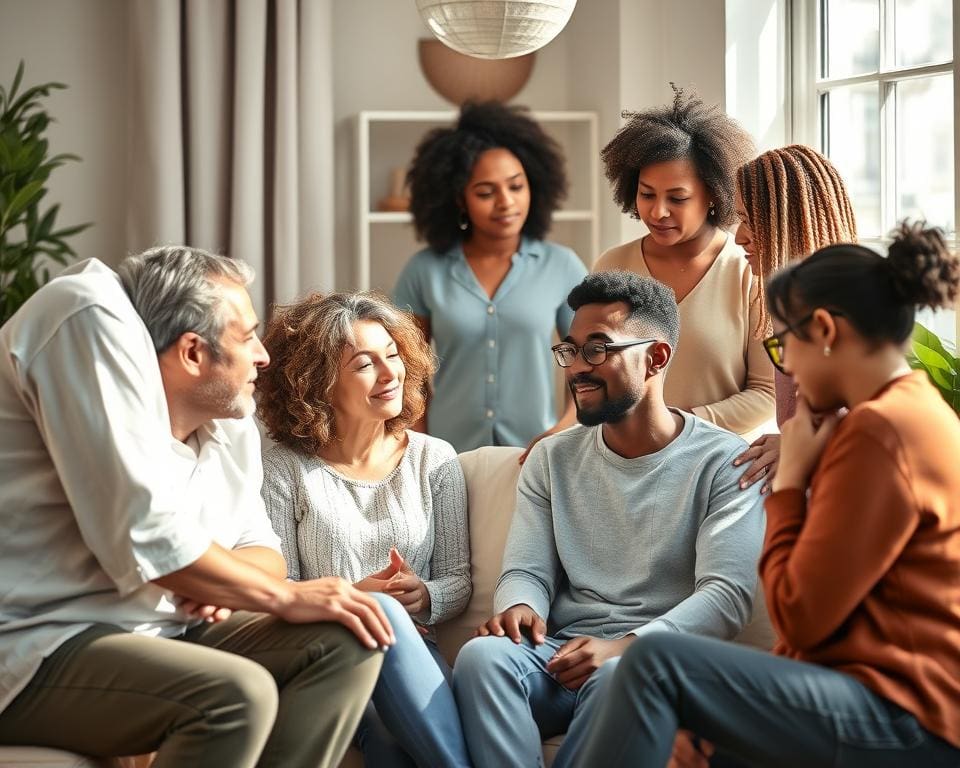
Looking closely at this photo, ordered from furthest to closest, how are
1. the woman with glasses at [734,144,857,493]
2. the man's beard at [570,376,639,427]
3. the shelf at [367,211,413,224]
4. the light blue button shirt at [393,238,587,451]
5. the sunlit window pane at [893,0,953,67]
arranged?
the shelf at [367,211,413,224] → the light blue button shirt at [393,238,587,451] → the sunlit window pane at [893,0,953,67] → the woman with glasses at [734,144,857,493] → the man's beard at [570,376,639,427]

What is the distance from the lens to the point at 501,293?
138 inches

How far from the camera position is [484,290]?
3.51m

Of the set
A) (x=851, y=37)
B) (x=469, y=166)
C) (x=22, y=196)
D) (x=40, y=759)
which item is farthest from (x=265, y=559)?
(x=851, y=37)

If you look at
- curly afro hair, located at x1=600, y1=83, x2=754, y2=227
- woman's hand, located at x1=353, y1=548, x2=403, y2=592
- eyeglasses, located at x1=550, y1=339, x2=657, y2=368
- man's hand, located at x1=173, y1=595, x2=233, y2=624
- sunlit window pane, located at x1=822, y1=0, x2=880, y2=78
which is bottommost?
woman's hand, located at x1=353, y1=548, x2=403, y2=592

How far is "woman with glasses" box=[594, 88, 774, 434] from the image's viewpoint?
292cm

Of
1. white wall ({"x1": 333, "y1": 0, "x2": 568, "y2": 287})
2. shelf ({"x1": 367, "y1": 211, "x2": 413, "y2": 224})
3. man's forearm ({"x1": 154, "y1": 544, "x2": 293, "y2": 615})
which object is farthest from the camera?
white wall ({"x1": 333, "y1": 0, "x2": 568, "y2": 287})

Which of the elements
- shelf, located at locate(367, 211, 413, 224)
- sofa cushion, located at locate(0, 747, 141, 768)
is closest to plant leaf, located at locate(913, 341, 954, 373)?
sofa cushion, located at locate(0, 747, 141, 768)

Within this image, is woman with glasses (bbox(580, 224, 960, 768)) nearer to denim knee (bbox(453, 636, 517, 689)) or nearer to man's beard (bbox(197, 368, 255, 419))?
denim knee (bbox(453, 636, 517, 689))

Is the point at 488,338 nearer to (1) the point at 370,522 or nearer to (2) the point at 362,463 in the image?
(2) the point at 362,463

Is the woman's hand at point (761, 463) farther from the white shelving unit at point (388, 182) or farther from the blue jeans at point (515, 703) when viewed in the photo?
the white shelving unit at point (388, 182)

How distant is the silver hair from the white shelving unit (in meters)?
2.19

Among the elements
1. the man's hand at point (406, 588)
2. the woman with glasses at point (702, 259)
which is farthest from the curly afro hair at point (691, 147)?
the man's hand at point (406, 588)

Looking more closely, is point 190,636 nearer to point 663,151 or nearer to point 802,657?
point 802,657

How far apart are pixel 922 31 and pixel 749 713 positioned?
2262mm
